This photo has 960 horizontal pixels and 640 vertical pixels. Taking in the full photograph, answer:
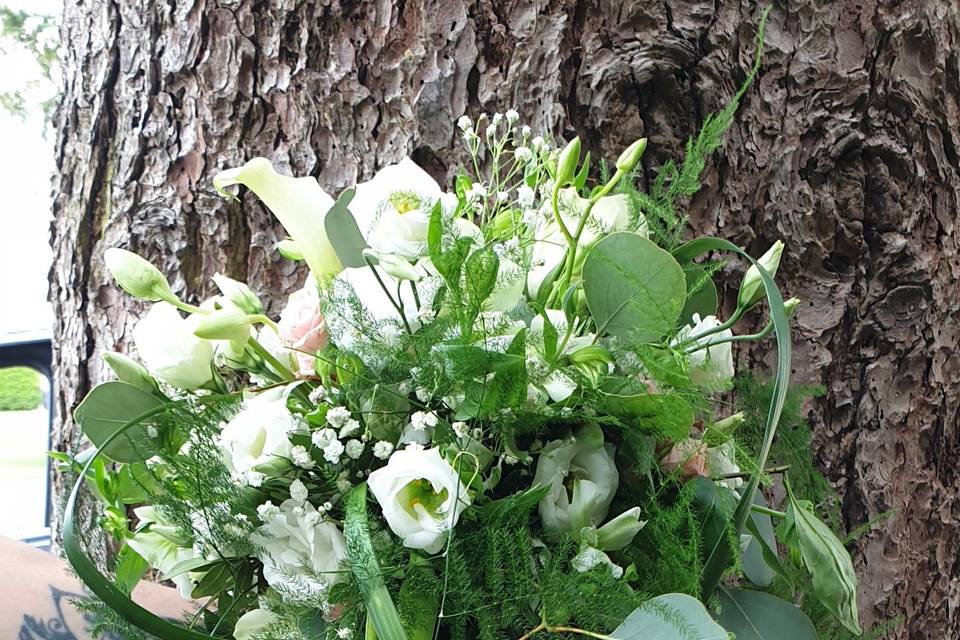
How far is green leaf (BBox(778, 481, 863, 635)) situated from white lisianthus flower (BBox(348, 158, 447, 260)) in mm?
344

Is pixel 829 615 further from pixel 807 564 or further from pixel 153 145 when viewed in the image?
pixel 153 145

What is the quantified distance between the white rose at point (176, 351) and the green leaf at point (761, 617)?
464 mm

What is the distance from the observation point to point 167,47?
3.35 ft

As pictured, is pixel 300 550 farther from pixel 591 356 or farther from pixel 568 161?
pixel 568 161

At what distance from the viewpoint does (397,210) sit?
653mm

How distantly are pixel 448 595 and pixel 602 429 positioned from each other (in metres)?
0.17

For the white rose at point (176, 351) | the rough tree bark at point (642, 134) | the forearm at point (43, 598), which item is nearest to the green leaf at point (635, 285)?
the white rose at point (176, 351)

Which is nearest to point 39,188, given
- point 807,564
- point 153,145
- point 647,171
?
point 153,145

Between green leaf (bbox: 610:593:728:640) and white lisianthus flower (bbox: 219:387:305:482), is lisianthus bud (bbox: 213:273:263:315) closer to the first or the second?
white lisianthus flower (bbox: 219:387:305:482)

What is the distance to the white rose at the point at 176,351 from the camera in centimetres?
65

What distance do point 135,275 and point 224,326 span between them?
125mm

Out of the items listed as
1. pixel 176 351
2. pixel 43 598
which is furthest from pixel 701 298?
pixel 43 598

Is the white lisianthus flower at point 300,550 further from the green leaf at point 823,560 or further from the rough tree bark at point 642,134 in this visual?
the rough tree bark at point 642,134

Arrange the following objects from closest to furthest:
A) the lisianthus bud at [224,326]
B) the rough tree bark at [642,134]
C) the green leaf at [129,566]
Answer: the lisianthus bud at [224,326] → the green leaf at [129,566] → the rough tree bark at [642,134]
